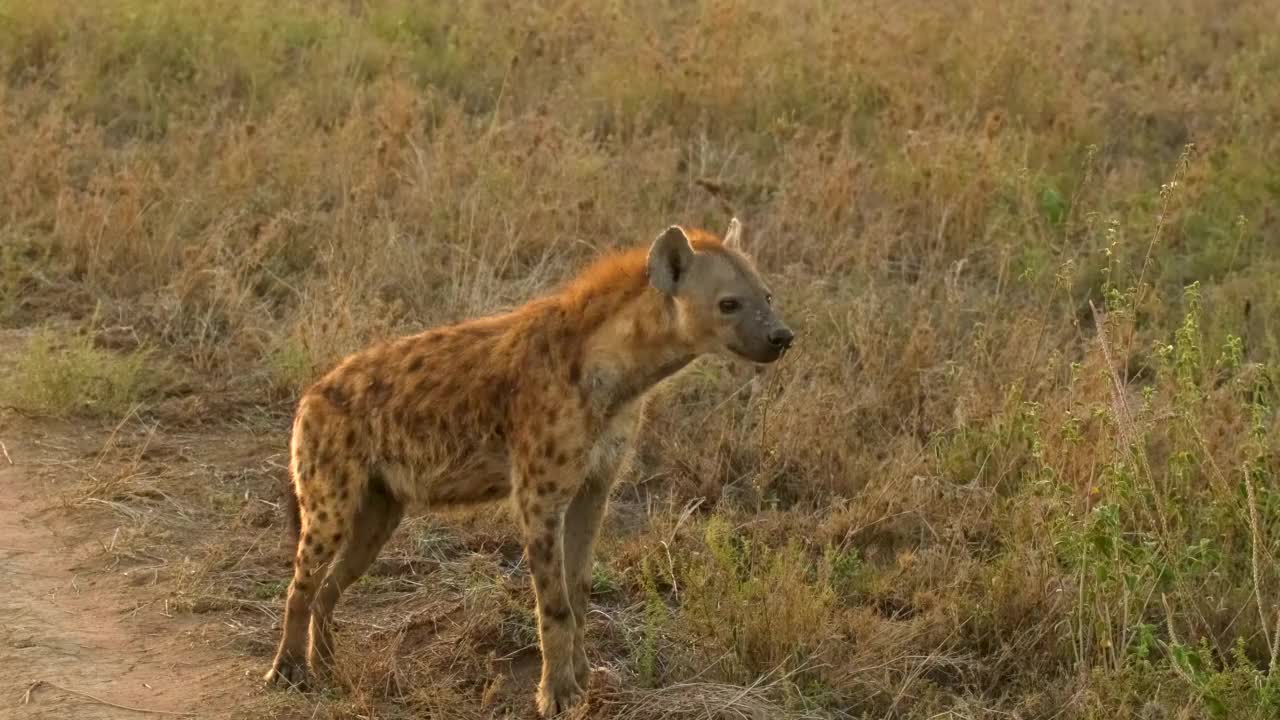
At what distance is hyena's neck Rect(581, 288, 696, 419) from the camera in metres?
4.42

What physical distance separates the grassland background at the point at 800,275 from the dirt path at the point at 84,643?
40 cm

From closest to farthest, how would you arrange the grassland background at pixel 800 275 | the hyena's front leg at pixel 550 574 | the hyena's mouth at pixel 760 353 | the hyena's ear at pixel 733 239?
the hyena's front leg at pixel 550 574, the hyena's mouth at pixel 760 353, the hyena's ear at pixel 733 239, the grassland background at pixel 800 275

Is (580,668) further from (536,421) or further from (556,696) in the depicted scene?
(536,421)

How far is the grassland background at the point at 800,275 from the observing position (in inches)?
189

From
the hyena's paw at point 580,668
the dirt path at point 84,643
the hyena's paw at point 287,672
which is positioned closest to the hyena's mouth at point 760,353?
the hyena's paw at point 580,668

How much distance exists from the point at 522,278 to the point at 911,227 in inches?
68.1

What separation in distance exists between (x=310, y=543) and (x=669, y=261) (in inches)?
44.5

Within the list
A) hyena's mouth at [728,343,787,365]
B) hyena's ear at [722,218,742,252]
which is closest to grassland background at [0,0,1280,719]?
hyena's mouth at [728,343,787,365]

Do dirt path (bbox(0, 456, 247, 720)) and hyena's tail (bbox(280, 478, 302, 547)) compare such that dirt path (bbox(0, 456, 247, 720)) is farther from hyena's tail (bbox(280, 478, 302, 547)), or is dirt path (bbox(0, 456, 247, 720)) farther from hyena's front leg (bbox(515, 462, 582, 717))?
hyena's front leg (bbox(515, 462, 582, 717))

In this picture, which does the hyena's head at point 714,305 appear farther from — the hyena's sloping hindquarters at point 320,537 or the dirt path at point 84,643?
the dirt path at point 84,643

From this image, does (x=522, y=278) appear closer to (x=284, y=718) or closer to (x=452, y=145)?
(x=452, y=145)

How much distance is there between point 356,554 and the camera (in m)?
4.66

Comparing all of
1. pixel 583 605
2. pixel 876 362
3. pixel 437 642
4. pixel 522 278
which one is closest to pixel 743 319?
pixel 583 605

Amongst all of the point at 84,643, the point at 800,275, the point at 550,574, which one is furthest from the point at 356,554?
the point at 800,275
